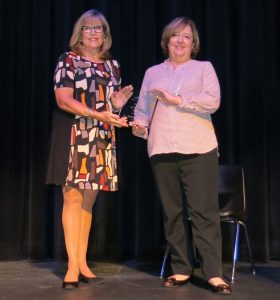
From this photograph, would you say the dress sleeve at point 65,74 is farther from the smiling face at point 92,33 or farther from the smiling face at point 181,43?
the smiling face at point 181,43

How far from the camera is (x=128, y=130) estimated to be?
368cm

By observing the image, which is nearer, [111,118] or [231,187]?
[111,118]

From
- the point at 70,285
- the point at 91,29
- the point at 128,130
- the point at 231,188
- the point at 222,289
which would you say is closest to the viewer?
the point at 222,289

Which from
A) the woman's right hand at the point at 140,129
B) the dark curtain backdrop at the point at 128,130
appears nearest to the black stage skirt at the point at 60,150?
the woman's right hand at the point at 140,129

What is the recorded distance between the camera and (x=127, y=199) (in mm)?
3660

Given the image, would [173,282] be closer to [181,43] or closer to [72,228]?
[72,228]

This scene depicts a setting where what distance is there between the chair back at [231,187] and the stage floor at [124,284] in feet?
1.39

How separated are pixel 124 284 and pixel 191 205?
23.7 inches

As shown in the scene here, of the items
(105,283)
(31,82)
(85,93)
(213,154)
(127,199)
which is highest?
(31,82)

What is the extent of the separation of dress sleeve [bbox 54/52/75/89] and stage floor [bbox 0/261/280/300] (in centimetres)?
107

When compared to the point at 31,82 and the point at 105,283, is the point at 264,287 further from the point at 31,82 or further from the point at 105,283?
the point at 31,82

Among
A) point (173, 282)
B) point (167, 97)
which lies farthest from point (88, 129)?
point (173, 282)

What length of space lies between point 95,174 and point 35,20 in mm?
1674

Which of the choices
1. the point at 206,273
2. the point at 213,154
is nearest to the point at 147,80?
the point at 213,154
